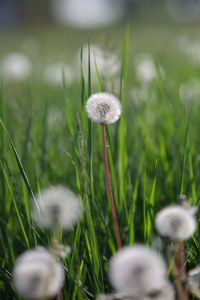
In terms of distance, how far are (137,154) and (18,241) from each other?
0.45 meters

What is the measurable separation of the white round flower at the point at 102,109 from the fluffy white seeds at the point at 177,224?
0.22m

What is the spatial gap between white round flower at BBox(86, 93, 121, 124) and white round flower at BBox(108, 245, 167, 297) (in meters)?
0.28

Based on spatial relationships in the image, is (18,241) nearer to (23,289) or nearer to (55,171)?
(55,171)

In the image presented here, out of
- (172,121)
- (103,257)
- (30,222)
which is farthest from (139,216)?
(172,121)

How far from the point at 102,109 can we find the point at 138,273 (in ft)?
1.06

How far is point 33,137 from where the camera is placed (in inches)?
40.9

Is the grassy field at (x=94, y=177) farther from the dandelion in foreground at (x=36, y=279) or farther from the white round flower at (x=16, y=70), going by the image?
the white round flower at (x=16, y=70)

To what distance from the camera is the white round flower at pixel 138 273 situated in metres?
0.37

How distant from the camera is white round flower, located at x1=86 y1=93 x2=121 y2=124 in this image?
0.61 meters

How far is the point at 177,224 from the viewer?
447 millimetres

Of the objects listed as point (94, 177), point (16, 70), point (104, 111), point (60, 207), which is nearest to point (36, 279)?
point (60, 207)

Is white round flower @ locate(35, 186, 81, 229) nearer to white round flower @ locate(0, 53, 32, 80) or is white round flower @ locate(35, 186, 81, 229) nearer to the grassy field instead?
the grassy field

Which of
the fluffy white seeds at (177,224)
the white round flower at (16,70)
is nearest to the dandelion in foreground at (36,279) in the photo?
the fluffy white seeds at (177,224)

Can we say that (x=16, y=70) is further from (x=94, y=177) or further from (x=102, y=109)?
(x=102, y=109)
